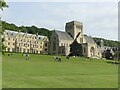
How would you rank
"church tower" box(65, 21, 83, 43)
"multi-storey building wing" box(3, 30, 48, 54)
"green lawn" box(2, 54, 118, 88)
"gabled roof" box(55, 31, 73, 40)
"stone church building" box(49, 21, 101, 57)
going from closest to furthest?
"green lawn" box(2, 54, 118, 88), "multi-storey building wing" box(3, 30, 48, 54), "stone church building" box(49, 21, 101, 57), "gabled roof" box(55, 31, 73, 40), "church tower" box(65, 21, 83, 43)

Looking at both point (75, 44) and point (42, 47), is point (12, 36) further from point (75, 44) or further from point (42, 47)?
point (75, 44)

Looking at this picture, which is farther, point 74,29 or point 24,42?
point 74,29

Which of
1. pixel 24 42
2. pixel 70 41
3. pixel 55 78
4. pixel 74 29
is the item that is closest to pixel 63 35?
pixel 70 41

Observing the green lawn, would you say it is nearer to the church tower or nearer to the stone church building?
A: the stone church building

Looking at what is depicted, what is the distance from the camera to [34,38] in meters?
145

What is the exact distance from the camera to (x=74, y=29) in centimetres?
14712

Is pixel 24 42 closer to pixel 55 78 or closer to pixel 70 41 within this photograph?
pixel 70 41

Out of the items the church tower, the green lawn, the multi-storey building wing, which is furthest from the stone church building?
the green lawn

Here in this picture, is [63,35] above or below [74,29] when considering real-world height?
below

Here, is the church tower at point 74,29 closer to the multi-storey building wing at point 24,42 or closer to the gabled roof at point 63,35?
the gabled roof at point 63,35

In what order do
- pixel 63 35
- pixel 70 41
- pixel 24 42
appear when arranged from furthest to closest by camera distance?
pixel 70 41 → pixel 63 35 → pixel 24 42

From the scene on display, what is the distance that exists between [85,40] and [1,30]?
131921mm

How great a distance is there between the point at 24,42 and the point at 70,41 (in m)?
24.9

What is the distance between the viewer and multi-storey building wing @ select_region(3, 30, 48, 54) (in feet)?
438
